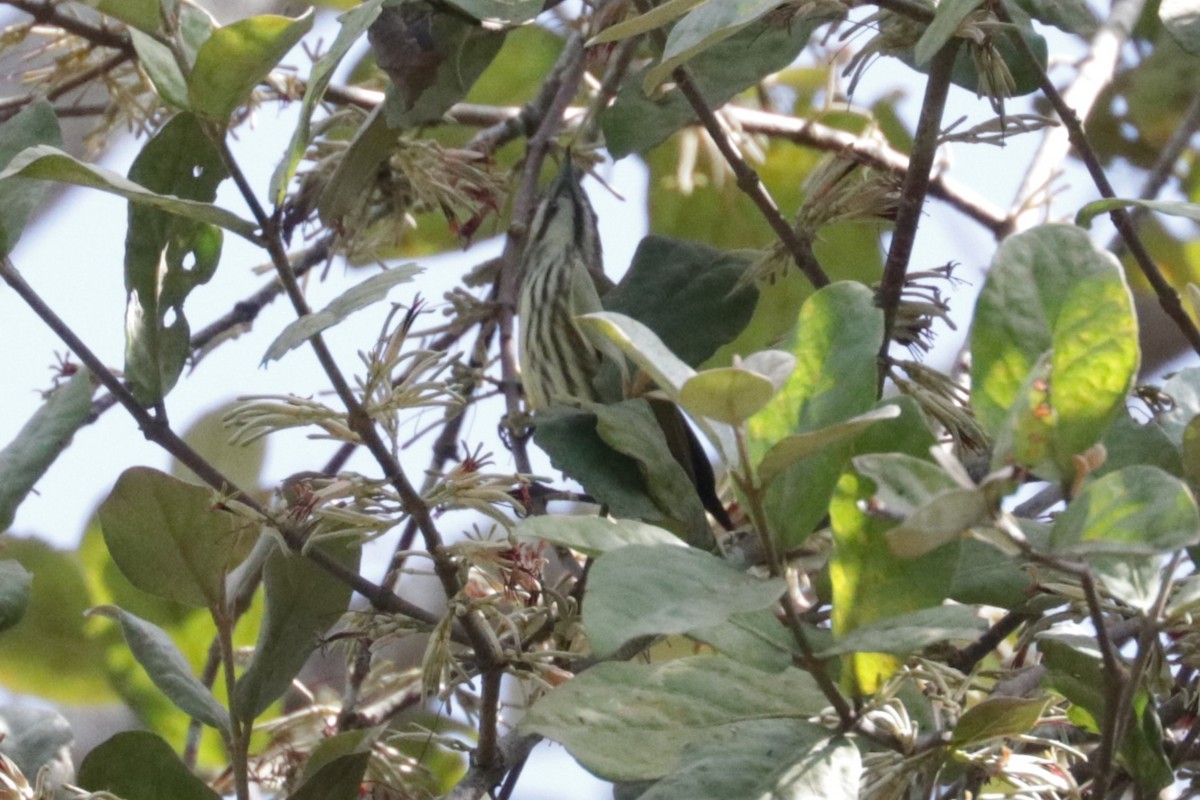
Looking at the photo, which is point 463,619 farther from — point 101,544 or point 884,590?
point 101,544

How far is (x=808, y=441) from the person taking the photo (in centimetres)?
57

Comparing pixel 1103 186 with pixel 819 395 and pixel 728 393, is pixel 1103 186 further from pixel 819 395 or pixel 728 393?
pixel 728 393

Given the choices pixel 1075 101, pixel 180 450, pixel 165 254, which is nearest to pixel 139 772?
pixel 180 450

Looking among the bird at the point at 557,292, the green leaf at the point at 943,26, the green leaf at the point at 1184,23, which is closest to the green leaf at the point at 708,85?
the green leaf at the point at 1184,23

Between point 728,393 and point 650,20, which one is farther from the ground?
point 650,20

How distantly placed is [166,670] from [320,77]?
0.43m

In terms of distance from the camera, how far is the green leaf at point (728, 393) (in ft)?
1.77

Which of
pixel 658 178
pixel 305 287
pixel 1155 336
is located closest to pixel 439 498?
pixel 305 287

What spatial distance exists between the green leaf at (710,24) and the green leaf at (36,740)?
648mm

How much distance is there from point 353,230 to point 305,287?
0.34m

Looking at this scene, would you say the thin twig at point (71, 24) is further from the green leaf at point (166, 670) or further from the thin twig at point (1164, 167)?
the thin twig at point (1164, 167)

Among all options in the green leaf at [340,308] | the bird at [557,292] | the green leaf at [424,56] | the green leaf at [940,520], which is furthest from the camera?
the bird at [557,292]

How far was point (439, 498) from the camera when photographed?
871mm

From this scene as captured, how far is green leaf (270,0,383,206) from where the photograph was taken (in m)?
0.75
